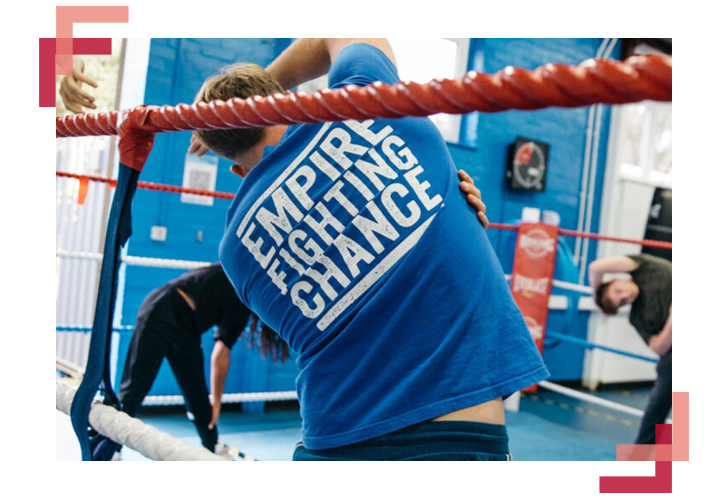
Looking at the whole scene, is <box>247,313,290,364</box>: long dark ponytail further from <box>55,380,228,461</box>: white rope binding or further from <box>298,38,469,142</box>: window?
<box>298,38,469,142</box>: window

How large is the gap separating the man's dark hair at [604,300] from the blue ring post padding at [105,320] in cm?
250

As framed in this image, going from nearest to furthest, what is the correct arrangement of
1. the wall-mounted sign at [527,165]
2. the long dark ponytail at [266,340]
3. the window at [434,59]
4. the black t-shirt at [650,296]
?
the long dark ponytail at [266,340]
the black t-shirt at [650,296]
the window at [434,59]
the wall-mounted sign at [527,165]

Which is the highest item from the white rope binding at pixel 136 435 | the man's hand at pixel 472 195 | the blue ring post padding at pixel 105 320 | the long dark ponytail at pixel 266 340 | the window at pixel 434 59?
the window at pixel 434 59

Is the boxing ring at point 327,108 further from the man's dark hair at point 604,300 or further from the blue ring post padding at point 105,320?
the man's dark hair at point 604,300

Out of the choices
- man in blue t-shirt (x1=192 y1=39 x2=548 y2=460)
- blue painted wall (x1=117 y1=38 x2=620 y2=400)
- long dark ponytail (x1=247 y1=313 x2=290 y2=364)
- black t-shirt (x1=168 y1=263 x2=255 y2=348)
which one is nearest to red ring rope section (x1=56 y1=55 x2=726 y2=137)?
man in blue t-shirt (x1=192 y1=39 x2=548 y2=460)

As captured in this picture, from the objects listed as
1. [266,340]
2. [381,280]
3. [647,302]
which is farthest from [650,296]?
[381,280]

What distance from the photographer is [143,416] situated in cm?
337

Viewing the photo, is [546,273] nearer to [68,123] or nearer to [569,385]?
[569,385]

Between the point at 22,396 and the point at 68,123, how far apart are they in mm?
456

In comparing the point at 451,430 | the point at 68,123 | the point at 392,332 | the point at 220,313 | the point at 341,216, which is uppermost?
the point at 68,123

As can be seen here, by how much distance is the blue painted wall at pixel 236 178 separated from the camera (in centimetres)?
335

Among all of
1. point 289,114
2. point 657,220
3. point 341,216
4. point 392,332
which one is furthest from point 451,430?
point 657,220

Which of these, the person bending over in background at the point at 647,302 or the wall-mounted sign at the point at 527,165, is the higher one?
the wall-mounted sign at the point at 527,165

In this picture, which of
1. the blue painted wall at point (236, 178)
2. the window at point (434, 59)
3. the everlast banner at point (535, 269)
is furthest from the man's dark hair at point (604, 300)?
the window at point (434, 59)
